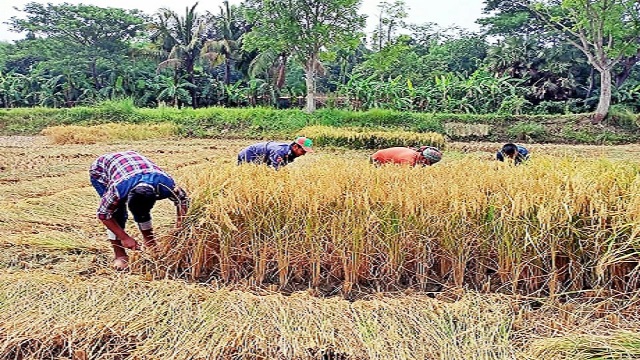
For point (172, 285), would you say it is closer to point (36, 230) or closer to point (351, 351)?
point (351, 351)

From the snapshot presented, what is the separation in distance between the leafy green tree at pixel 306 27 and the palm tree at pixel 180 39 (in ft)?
12.8

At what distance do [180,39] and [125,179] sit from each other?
76.5ft

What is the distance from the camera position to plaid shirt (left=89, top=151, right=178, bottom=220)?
3.49 metres

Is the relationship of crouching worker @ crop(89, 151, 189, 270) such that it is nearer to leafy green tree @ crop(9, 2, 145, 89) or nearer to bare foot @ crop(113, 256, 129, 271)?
bare foot @ crop(113, 256, 129, 271)

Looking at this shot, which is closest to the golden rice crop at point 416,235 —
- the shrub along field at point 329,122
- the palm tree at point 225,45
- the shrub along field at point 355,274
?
the shrub along field at point 355,274

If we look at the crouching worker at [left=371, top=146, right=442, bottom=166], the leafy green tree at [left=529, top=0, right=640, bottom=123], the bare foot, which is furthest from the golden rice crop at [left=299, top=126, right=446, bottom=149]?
the bare foot

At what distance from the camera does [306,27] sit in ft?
69.7

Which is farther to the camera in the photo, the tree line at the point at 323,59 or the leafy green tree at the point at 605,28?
the tree line at the point at 323,59

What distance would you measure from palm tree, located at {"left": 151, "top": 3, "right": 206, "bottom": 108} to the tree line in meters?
0.07

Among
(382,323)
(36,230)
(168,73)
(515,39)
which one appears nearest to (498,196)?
(382,323)

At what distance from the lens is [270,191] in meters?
3.67

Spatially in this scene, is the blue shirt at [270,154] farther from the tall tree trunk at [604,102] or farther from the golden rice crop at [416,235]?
the tall tree trunk at [604,102]

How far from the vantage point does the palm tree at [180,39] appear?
24.0m

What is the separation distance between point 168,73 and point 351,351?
2790cm
